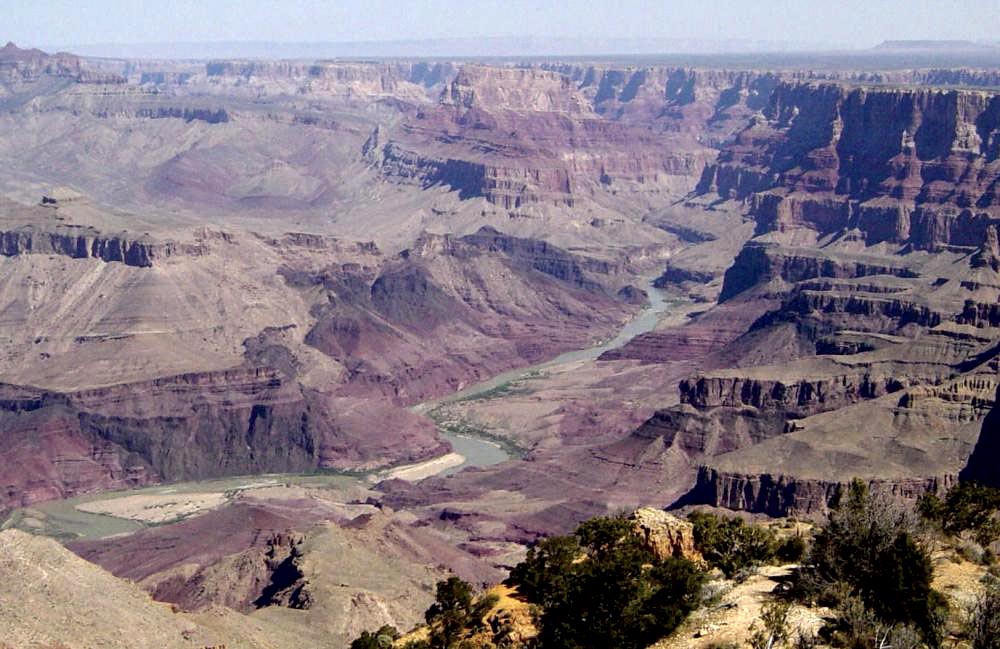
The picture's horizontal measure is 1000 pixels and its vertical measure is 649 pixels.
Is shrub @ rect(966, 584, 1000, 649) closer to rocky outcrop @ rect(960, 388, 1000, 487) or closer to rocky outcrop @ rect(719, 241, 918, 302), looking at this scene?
rocky outcrop @ rect(960, 388, 1000, 487)

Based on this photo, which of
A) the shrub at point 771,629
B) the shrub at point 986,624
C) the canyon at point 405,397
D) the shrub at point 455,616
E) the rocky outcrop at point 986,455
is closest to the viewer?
the shrub at point 986,624

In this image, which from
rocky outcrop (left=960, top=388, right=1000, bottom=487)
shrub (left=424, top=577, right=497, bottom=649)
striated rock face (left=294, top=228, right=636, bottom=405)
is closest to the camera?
shrub (left=424, top=577, right=497, bottom=649)

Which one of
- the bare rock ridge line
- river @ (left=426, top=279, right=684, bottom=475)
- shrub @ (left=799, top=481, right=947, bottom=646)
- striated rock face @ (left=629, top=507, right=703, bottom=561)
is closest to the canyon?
the bare rock ridge line

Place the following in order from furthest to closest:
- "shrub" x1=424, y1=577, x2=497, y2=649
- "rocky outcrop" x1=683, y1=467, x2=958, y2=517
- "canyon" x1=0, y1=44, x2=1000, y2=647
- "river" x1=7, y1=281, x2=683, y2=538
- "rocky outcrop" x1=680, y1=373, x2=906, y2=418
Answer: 1. "rocky outcrop" x1=680, y1=373, x2=906, y2=418
2. "river" x1=7, y1=281, x2=683, y2=538
3. "rocky outcrop" x1=683, y1=467, x2=958, y2=517
4. "canyon" x1=0, y1=44, x2=1000, y2=647
5. "shrub" x1=424, y1=577, x2=497, y2=649

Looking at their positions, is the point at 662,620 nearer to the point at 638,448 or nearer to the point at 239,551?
the point at 239,551

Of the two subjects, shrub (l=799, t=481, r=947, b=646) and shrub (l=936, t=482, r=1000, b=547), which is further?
shrub (l=936, t=482, r=1000, b=547)

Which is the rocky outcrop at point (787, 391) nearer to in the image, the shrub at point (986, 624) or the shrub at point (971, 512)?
the shrub at point (971, 512)

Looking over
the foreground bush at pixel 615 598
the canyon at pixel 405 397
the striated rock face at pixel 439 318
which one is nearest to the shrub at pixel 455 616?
the foreground bush at pixel 615 598

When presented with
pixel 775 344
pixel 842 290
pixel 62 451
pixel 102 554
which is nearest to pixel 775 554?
pixel 102 554
